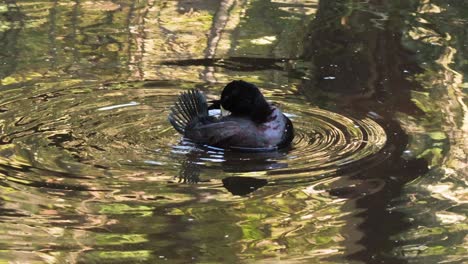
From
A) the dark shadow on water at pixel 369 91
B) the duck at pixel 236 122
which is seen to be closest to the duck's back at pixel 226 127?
the duck at pixel 236 122

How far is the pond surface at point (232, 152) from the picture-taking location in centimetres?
423

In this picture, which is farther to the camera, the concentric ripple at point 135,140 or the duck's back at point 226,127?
the duck's back at point 226,127

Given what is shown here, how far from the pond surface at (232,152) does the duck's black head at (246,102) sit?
30 centimetres

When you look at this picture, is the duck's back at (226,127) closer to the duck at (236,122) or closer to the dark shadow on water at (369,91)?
the duck at (236,122)

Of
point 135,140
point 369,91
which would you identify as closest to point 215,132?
point 135,140

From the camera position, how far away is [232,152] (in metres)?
5.41

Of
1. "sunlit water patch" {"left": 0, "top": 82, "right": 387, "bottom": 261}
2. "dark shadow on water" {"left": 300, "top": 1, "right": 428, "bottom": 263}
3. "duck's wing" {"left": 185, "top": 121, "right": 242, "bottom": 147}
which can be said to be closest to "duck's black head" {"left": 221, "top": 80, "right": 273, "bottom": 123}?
"duck's wing" {"left": 185, "top": 121, "right": 242, "bottom": 147}

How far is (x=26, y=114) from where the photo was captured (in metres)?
6.00

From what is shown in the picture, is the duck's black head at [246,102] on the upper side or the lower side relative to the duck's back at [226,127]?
upper

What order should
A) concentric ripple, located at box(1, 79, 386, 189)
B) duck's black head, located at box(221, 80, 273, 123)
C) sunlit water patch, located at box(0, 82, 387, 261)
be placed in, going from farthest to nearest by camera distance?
duck's black head, located at box(221, 80, 273, 123), concentric ripple, located at box(1, 79, 386, 189), sunlit water patch, located at box(0, 82, 387, 261)

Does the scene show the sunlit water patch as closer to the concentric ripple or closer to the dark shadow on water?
the concentric ripple

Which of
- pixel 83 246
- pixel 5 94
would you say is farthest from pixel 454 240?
pixel 5 94

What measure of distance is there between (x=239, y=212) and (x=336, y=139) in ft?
4.08

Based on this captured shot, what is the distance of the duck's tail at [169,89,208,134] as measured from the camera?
222 inches
